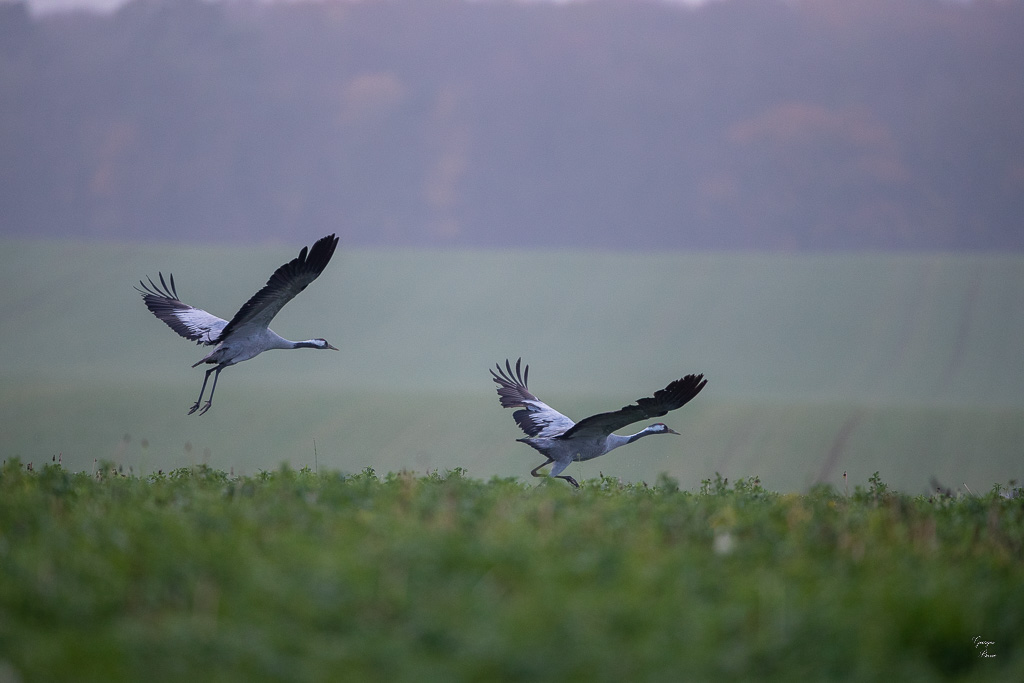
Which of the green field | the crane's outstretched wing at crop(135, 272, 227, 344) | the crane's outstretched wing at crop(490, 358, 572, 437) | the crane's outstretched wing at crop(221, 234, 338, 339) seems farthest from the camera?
the green field

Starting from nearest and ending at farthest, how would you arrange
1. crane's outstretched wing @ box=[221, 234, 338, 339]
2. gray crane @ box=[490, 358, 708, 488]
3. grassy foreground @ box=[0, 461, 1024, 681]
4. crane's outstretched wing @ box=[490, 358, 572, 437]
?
grassy foreground @ box=[0, 461, 1024, 681] → crane's outstretched wing @ box=[221, 234, 338, 339] → gray crane @ box=[490, 358, 708, 488] → crane's outstretched wing @ box=[490, 358, 572, 437]

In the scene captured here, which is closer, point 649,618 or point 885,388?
point 649,618

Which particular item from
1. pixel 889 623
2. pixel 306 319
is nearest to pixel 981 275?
pixel 306 319

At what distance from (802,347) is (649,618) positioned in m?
38.6

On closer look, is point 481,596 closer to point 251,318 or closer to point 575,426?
point 575,426

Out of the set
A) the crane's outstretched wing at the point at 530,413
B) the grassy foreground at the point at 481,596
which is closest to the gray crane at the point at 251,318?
the crane's outstretched wing at the point at 530,413

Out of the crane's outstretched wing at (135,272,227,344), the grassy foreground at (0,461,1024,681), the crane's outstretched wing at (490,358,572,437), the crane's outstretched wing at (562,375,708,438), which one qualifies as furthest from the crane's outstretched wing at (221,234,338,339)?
the grassy foreground at (0,461,1024,681)

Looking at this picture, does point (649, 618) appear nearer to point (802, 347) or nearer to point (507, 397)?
point (507, 397)

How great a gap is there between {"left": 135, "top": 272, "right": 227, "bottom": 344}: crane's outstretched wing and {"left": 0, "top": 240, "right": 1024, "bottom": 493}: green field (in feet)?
44.3

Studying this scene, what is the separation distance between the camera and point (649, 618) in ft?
17.6

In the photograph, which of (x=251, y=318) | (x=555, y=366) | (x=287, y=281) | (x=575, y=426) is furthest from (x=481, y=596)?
(x=555, y=366)

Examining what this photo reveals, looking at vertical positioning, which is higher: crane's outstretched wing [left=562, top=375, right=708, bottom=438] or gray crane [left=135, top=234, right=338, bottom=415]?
gray crane [left=135, top=234, right=338, bottom=415]

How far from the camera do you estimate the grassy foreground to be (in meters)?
4.92

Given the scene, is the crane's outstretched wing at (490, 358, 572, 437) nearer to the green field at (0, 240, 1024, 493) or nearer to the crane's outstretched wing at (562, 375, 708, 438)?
the crane's outstretched wing at (562, 375, 708, 438)
